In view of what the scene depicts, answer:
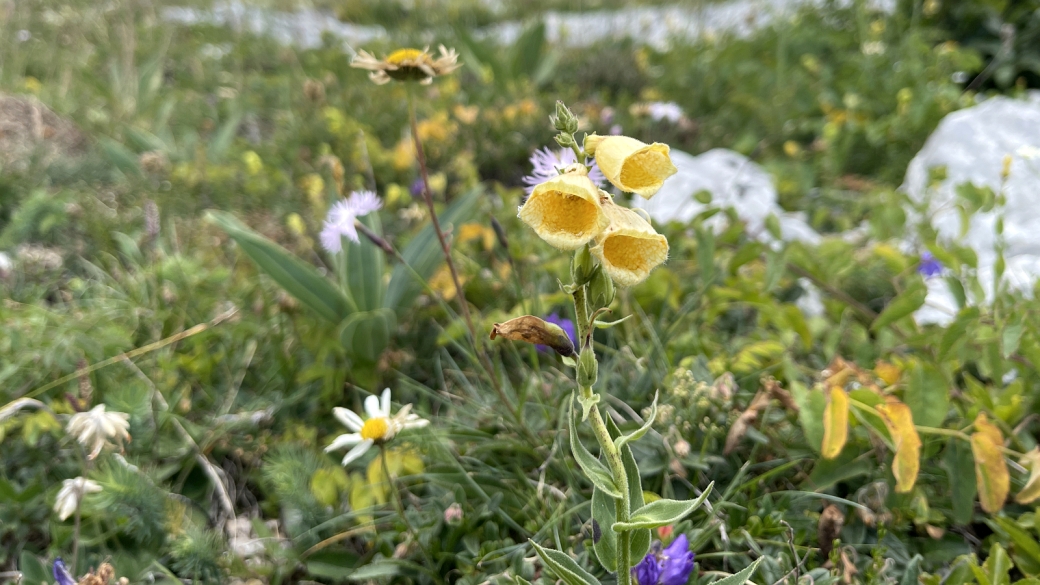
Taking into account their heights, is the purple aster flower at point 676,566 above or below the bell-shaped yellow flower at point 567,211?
below

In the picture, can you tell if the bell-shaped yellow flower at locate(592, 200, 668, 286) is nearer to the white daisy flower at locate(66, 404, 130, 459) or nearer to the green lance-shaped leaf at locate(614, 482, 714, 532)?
the green lance-shaped leaf at locate(614, 482, 714, 532)

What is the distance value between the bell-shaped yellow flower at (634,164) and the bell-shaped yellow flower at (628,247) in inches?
1.2

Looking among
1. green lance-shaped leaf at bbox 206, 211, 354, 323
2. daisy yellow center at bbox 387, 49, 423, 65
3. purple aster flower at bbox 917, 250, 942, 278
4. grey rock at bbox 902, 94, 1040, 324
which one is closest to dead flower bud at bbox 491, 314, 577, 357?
daisy yellow center at bbox 387, 49, 423, 65

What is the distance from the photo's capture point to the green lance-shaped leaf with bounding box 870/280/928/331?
3.80 feet

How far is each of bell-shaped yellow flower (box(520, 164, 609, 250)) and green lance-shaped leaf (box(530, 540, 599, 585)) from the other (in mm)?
294

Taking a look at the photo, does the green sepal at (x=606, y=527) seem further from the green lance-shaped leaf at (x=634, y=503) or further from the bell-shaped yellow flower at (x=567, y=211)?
the bell-shaped yellow flower at (x=567, y=211)

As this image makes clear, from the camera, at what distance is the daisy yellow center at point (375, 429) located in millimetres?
995

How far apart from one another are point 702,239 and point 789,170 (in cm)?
130

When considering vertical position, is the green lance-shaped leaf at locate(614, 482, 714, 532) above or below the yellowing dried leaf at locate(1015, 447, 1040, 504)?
above

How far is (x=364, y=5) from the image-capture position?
17.5ft

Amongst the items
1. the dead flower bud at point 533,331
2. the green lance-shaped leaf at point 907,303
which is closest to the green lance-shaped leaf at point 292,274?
the dead flower bud at point 533,331

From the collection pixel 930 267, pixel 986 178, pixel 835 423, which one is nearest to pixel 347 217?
pixel 835 423

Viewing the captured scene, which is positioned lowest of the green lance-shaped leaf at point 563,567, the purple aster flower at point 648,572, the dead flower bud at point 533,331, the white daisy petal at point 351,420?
the white daisy petal at point 351,420

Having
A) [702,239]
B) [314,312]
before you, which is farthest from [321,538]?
[702,239]
